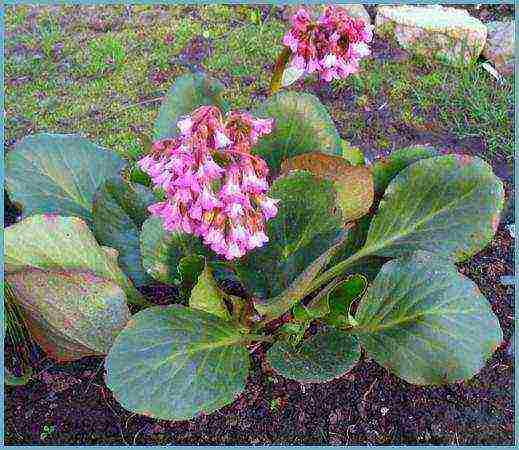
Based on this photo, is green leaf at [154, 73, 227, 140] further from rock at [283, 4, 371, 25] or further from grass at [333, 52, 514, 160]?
rock at [283, 4, 371, 25]

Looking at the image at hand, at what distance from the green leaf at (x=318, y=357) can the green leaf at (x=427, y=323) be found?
2.1 inches

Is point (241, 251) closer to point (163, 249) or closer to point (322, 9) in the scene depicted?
point (163, 249)

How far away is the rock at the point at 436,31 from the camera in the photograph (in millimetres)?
2992

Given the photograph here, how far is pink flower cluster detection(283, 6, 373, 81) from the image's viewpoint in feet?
5.30

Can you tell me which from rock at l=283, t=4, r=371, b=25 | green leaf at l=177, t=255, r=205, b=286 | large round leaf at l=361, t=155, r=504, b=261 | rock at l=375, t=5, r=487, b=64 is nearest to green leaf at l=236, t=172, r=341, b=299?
green leaf at l=177, t=255, r=205, b=286

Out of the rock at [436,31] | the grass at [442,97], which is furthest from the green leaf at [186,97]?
the rock at [436,31]

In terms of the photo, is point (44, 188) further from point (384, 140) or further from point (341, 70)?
point (384, 140)

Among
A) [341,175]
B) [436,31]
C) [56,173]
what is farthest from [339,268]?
[436,31]

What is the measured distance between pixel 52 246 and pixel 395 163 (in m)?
0.89

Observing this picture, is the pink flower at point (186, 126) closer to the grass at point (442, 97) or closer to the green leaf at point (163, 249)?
the green leaf at point (163, 249)

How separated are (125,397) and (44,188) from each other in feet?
2.36

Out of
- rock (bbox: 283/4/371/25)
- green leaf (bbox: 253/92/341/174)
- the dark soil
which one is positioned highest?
green leaf (bbox: 253/92/341/174)

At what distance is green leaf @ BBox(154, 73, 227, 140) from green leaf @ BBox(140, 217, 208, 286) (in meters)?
0.31

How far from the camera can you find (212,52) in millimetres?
3109
